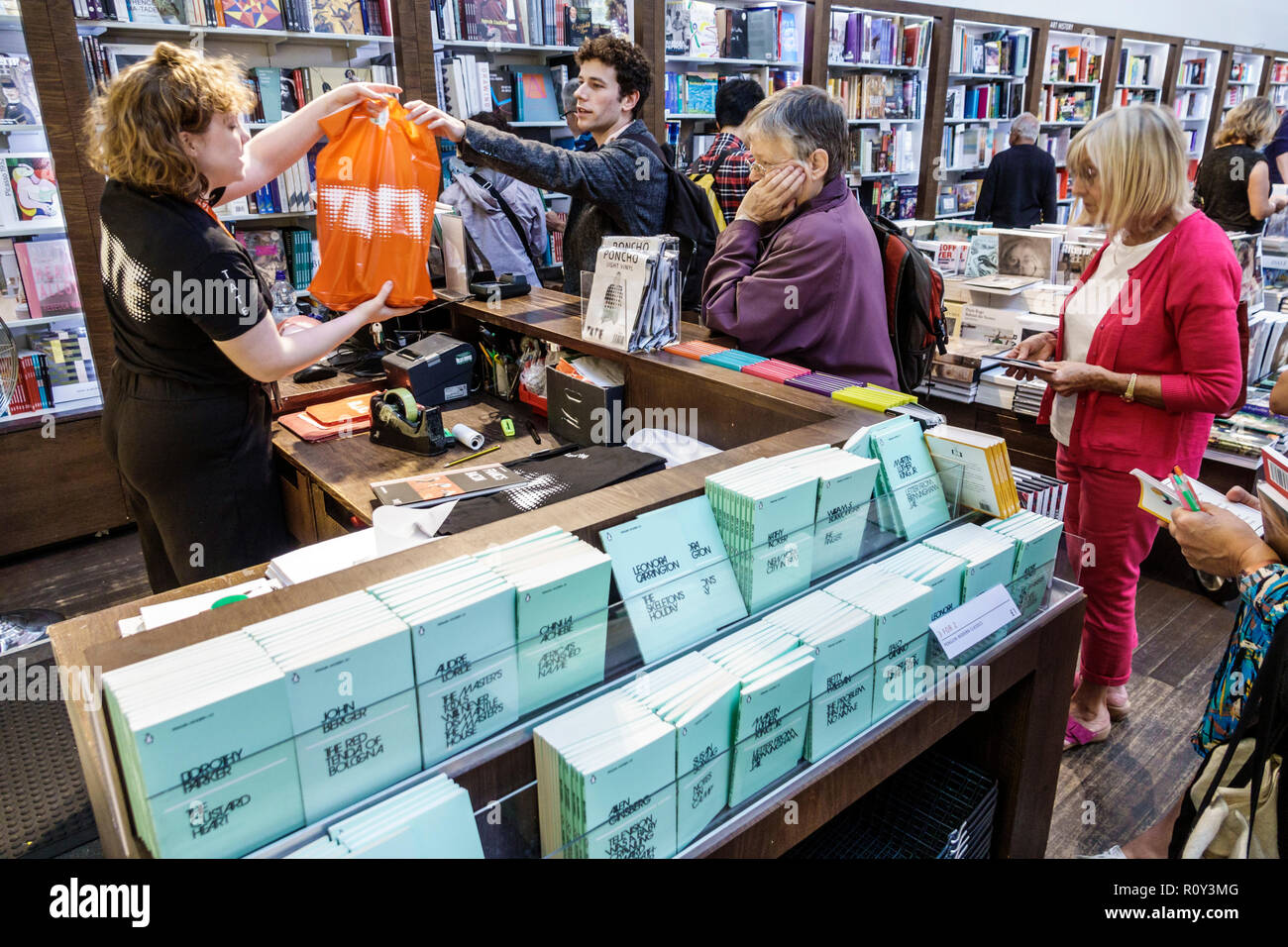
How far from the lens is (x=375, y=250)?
2.29m

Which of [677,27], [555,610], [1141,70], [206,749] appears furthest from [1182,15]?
[206,749]

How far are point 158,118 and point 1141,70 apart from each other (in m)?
9.79

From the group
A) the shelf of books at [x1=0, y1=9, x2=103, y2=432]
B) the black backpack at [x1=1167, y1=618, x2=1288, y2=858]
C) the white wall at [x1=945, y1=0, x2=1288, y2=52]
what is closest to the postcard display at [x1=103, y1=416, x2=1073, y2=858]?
the black backpack at [x1=1167, y1=618, x2=1288, y2=858]

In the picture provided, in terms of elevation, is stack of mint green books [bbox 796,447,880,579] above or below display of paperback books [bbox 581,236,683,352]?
below

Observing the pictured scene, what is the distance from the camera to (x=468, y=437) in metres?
2.35

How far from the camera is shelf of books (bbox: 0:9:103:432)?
3246 mm

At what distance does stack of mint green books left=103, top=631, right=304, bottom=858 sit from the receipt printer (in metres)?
1.73

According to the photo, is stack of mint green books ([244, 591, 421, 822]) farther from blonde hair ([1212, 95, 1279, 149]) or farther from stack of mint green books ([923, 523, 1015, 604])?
blonde hair ([1212, 95, 1279, 149])

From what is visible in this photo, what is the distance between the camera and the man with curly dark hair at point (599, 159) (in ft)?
7.89

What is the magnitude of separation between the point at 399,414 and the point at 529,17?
2981 mm

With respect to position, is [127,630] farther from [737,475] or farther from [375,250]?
[375,250]

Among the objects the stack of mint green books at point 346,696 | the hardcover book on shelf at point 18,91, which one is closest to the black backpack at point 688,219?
the stack of mint green books at point 346,696

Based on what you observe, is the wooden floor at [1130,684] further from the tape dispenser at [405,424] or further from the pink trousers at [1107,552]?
the tape dispenser at [405,424]
